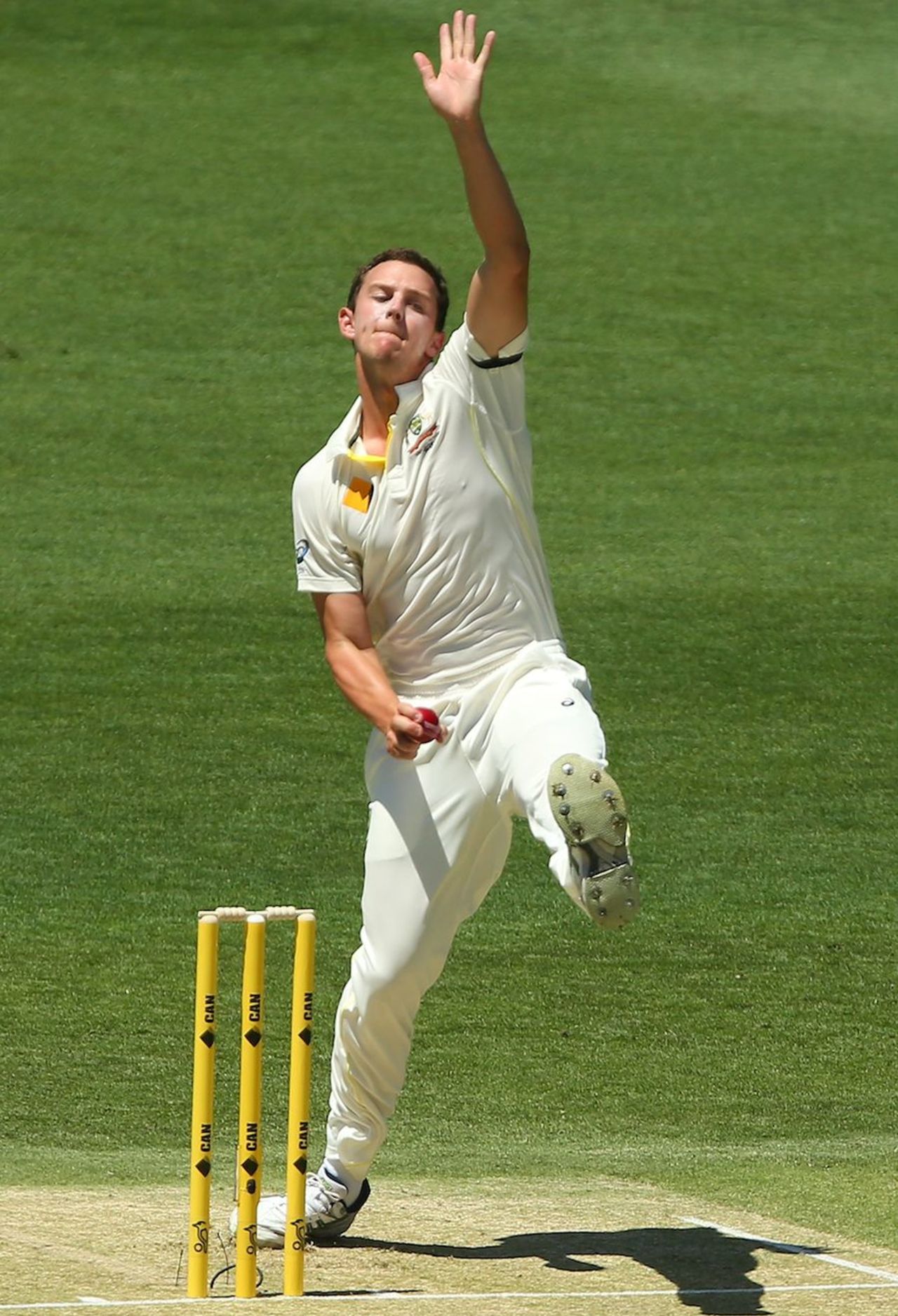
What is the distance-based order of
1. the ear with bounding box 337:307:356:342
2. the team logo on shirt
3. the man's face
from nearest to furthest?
the team logo on shirt < the man's face < the ear with bounding box 337:307:356:342

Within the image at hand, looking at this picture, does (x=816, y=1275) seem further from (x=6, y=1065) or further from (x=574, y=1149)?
(x=6, y=1065)

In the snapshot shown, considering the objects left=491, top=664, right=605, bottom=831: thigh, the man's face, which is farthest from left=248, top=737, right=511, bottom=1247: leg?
the man's face

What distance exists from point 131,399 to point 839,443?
5161mm

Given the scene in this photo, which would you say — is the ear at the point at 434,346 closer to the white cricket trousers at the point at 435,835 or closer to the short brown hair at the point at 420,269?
the short brown hair at the point at 420,269

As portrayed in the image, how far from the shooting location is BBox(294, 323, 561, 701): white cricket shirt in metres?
4.92

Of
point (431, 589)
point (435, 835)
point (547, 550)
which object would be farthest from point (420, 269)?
point (547, 550)

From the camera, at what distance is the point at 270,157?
68.0 feet

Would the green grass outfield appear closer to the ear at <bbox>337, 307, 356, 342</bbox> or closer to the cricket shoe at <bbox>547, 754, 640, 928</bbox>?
the cricket shoe at <bbox>547, 754, 640, 928</bbox>

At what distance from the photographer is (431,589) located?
4.95 m

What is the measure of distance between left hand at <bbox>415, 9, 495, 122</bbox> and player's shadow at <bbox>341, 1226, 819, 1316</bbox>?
255cm

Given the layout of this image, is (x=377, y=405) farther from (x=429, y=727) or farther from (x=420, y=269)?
(x=429, y=727)

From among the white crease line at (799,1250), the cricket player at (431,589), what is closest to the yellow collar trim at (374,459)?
the cricket player at (431,589)

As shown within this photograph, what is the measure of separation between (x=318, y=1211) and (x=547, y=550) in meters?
8.82

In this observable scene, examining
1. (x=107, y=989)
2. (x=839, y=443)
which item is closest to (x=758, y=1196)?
(x=107, y=989)
